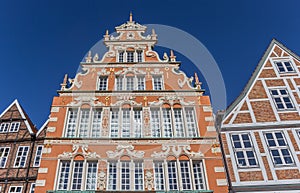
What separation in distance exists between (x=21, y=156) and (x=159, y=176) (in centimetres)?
826

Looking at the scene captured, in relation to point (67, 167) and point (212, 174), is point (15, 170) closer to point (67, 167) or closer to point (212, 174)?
point (67, 167)

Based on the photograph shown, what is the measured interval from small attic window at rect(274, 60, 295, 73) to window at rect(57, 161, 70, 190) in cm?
1263

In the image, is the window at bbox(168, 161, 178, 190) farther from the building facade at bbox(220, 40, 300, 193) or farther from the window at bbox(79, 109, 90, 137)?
the window at bbox(79, 109, 90, 137)

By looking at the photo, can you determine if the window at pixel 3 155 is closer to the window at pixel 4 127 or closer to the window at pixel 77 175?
the window at pixel 4 127

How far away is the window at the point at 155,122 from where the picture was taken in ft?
51.7

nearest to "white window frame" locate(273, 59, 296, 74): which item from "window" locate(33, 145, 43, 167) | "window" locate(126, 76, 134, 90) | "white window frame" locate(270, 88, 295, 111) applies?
"white window frame" locate(270, 88, 295, 111)

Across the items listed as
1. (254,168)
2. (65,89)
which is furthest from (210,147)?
(65,89)

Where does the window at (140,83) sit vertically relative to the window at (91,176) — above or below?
above

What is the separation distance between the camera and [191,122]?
1630 centimetres

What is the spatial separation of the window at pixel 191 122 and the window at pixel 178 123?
1.01ft

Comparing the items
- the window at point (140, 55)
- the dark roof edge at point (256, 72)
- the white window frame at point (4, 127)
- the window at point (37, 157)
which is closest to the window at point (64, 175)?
the window at point (37, 157)

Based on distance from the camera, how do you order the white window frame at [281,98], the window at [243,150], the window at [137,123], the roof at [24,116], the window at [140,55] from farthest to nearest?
the window at [140,55], the roof at [24,116], the white window frame at [281,98], the window at [137,123], the window at [243,150]

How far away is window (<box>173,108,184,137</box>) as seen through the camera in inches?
623

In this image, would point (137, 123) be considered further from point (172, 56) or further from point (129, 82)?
point (172, 56)
